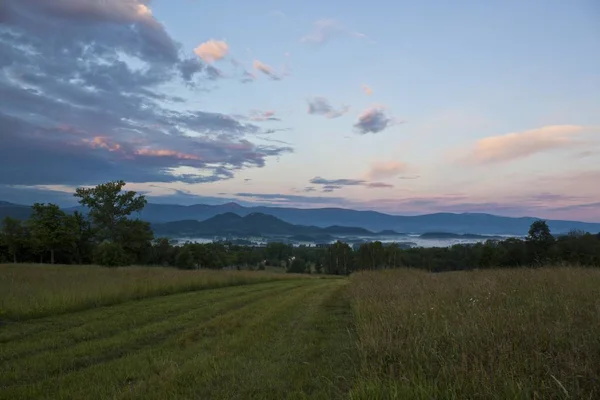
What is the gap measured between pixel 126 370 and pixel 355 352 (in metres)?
3.86

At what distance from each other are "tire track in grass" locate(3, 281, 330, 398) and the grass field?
28 millimetres

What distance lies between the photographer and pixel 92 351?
7.74 metres

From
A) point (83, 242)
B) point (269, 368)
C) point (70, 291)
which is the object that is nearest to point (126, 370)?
point (269, 368)

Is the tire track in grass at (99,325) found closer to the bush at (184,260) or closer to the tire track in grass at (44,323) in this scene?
the tire track in grass at (44,323)

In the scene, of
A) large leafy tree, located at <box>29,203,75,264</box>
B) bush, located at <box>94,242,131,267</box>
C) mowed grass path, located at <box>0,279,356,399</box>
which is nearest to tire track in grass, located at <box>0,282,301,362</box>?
mowed grass path, located at <box>0,279,356,399</box>

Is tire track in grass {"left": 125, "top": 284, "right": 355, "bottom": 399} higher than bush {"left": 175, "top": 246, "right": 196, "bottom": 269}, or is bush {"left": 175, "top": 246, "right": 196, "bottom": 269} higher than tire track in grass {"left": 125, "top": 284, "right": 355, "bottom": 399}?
tire track in grass {"left": 125, "top": 284, "right": 355, "bottom": 399}

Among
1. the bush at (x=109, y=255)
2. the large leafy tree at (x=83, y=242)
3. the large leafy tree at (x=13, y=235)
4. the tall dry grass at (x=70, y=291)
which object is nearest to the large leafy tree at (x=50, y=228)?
the large leafy tree at (x=13, y=235)

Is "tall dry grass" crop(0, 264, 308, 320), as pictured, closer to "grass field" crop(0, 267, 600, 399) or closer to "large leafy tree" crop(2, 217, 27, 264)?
"grass field" crop(0, 267, 600, 399)

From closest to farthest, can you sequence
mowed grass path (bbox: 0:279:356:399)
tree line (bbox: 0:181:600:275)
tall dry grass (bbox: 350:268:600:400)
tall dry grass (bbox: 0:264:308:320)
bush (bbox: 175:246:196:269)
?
tall dry grass (bbox: 350:268:600:400) < mowed grass path (bbox: 0:279:356:399) < tall dry grass (bbox: 0:264:308:320) < tree line (bbox: 0:181:600:275) < bush (bbox: 175:246:196:269)

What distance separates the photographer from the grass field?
14.0ft

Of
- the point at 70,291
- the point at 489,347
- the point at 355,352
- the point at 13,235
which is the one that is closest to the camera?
the point at 489,347

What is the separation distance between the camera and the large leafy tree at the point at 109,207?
69125mm

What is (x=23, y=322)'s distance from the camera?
11078mm

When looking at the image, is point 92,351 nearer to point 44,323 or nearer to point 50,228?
point 44,323
